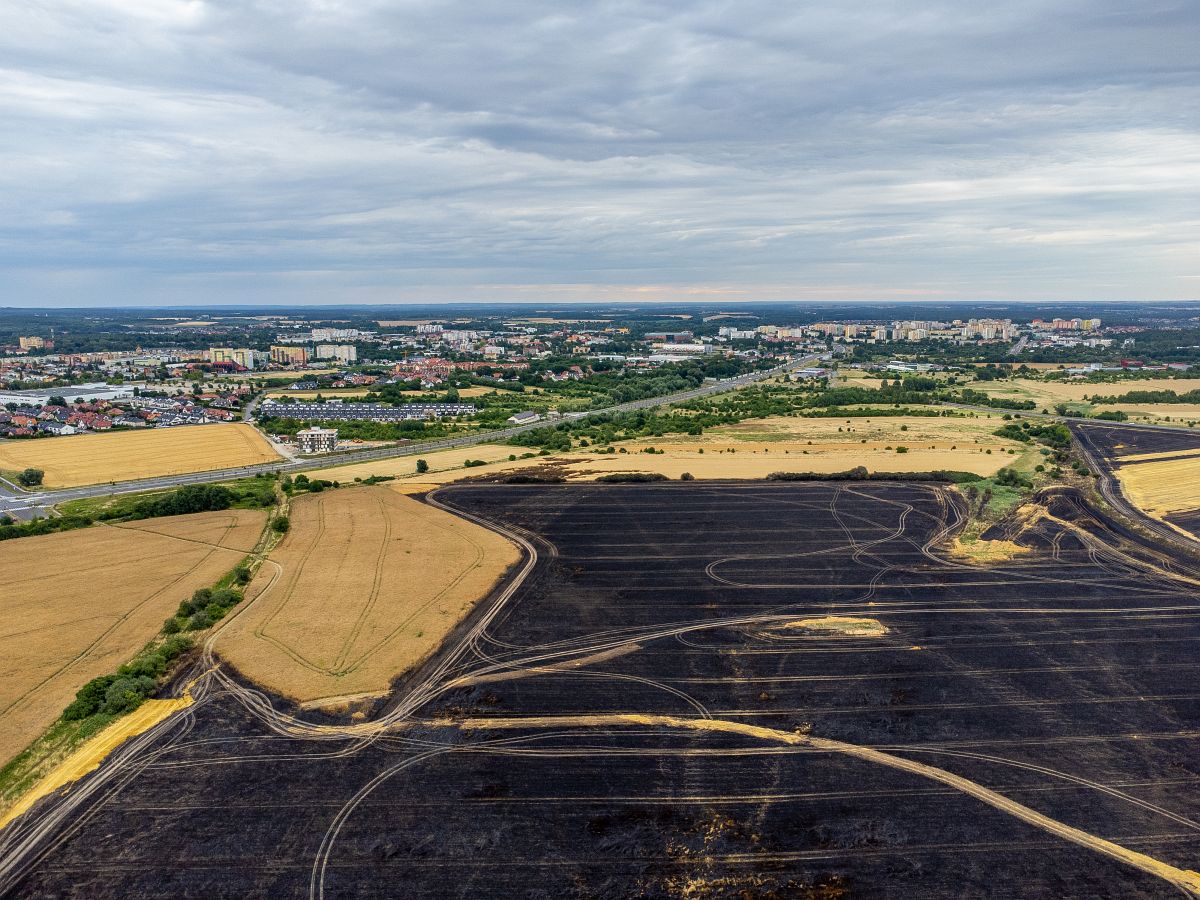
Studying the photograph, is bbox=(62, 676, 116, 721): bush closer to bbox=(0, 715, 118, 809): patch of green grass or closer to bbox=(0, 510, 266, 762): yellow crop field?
bbox=(0, 715, 118, 809): patch of green grass

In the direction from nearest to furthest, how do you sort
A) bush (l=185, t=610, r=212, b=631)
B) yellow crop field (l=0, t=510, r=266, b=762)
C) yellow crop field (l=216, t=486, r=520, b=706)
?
1. yellow crop field (l=0, t=510, r=266, b=762)
2. yellow crop field (l=216, t=486, r=520, b=706)
3. bush (l=185, t=610, r=212, b=631)

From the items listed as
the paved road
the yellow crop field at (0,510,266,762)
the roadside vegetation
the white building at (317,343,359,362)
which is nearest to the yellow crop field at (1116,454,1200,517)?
the roadside vegetation

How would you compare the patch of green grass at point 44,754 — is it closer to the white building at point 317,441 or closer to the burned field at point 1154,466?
the burned field at point 1154,466

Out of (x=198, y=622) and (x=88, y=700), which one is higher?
(x=198, y=622)

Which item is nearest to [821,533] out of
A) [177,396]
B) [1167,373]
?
[177,396]

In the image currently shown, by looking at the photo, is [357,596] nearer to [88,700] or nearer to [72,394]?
[88,700]

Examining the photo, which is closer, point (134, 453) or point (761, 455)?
point (761, 455)

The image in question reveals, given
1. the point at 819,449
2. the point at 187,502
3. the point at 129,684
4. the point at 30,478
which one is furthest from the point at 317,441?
the point at 129,684
